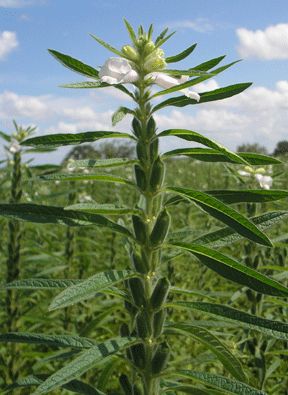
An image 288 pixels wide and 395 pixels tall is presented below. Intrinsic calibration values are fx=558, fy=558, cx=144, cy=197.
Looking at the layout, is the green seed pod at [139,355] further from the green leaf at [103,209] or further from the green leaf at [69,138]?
the green leaf at [69,138]

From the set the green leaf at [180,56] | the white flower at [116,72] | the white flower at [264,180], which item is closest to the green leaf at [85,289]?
the white flower at [116,72]

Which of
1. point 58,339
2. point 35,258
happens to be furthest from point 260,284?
point 35,258

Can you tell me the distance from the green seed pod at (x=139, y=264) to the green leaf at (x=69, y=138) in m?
0.28

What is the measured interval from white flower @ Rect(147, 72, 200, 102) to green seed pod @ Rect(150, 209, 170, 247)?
27 cm

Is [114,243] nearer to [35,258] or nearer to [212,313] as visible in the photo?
[35,258]

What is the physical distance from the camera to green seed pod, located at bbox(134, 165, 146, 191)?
130 centimetres

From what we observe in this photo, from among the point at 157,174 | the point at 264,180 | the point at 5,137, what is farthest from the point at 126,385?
the point at 5,137

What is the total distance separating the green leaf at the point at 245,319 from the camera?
1171mm

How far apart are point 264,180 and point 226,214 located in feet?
6.42

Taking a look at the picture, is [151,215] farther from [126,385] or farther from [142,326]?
[126,385]

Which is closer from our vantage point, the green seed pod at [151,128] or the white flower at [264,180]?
the green seed pod at [151,128]

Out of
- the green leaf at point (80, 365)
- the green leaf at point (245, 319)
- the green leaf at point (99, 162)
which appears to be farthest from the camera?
the green leaf at point (99, 162)

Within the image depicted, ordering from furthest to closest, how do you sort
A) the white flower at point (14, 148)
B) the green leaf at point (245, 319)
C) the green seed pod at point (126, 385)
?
1. the white flower at point (14, 148)
2. the green seed pod at point (126, 385)
3. the green leaf at point (245, 319)

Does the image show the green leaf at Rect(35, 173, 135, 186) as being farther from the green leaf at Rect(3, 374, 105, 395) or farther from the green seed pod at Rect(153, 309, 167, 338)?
the green leaf at Rect(3, 374, 105, 395)
